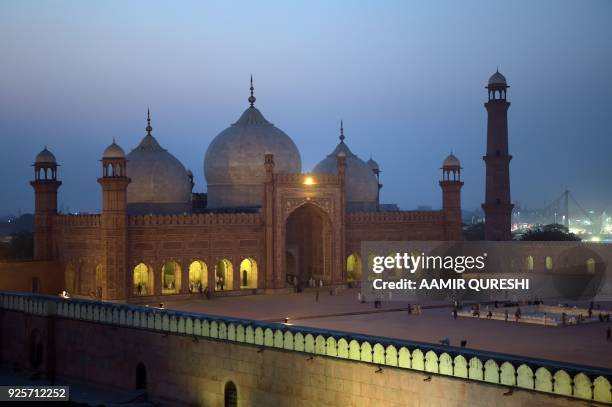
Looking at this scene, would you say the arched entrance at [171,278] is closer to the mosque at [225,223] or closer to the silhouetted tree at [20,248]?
the mosque at [225,223]

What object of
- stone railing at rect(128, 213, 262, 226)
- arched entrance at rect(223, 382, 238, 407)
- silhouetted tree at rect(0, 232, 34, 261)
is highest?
stone railing at rect(128, 213, 262, 226)

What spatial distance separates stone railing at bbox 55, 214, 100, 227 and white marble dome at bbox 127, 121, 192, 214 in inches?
93.5

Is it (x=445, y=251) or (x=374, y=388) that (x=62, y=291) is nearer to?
(x=445, y=251)

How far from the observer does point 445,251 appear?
3189cm

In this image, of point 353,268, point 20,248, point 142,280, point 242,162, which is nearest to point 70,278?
point 142,280

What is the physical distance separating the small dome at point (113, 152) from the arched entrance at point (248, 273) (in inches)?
209

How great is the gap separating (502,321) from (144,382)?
9827 millimetres

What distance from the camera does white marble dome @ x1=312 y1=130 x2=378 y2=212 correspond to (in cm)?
3528

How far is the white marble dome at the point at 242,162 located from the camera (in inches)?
1251

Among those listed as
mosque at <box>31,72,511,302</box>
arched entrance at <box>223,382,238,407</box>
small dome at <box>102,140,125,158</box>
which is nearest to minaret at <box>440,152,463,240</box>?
mosque at <box>31,72,511,302</box>

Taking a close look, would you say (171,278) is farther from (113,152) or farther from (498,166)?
(498,166)

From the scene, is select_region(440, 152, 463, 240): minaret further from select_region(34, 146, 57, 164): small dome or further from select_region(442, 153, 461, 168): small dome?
select_region(34, 146, 57, 164): small dome

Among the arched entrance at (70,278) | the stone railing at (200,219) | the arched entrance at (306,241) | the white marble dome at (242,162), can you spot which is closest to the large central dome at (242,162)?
the white marble dome at (242,162)

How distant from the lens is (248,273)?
2975cm
